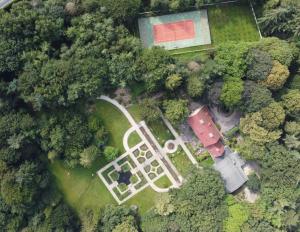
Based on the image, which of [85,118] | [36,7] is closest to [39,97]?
[85,118]

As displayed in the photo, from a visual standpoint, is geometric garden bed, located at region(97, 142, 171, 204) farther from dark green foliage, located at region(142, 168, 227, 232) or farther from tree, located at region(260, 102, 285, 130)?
tree, located at region(260, 102, 285, 130)

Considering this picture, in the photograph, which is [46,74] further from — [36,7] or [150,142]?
[150,142]

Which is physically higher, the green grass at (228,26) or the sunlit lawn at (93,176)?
the green grass at (228,26)

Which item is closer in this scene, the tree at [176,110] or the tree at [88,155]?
the tree at [88,155]

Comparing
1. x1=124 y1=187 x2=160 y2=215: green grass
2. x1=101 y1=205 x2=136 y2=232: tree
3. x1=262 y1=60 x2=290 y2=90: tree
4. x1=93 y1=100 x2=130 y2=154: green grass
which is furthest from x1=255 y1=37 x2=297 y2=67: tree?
x1=101 y1=205 x2=136 y2=232: tree

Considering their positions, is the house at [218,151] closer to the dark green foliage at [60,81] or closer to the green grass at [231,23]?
the green grass at [231,23]

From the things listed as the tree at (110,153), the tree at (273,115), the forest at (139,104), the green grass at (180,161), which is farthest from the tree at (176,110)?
the tree at (273,115)
